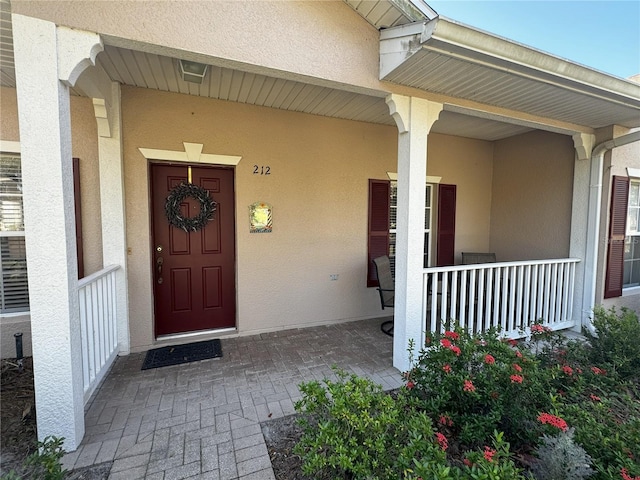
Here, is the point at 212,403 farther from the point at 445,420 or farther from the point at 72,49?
the point at 72,49

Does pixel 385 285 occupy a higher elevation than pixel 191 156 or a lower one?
lower

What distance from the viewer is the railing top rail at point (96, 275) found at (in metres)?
2.20

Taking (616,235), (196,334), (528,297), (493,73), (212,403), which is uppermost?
(493,73)

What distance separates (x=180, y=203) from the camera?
3436mm

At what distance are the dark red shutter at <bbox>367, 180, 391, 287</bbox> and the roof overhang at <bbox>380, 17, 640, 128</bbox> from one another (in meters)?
1.66

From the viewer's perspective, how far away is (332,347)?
11.2ft

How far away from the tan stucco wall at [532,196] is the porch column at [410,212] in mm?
2673

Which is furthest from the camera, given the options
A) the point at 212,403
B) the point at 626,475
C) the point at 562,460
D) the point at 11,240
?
the point at 11,240

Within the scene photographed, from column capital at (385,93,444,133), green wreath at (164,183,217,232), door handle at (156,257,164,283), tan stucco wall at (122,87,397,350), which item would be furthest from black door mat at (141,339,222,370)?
column capital at (385,93,444,133)

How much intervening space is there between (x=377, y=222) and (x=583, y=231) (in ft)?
8.81

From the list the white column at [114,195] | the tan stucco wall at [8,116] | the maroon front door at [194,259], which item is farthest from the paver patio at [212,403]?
the tan stucco wall at [8,116]

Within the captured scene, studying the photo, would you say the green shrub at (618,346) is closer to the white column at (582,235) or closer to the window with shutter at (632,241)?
the white column at (582,235)

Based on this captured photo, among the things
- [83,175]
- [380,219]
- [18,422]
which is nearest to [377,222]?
[380,219]

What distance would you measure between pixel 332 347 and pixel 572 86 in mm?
3507
